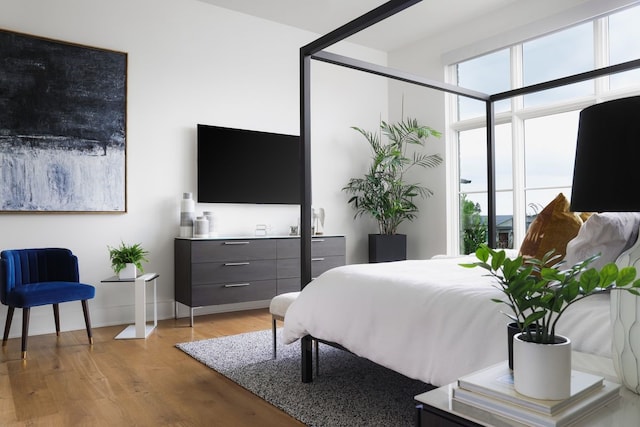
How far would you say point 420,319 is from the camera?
6.20 ft

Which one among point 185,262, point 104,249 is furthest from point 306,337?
point 104,249

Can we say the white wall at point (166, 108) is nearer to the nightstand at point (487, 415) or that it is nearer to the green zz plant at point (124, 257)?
the green zz plant at point (124, 257)

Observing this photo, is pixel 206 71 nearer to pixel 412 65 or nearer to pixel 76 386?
pixel 412 65

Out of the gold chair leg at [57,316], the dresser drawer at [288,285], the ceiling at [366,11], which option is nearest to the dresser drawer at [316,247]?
the dresser drawer at [288,285]

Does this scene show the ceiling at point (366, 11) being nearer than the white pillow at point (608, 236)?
No

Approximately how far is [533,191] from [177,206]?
11.5 ft

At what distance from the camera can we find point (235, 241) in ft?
14.2

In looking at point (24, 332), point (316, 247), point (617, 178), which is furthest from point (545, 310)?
point (316, 247)

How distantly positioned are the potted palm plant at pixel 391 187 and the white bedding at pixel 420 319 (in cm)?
297

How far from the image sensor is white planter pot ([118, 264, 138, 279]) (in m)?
3.77

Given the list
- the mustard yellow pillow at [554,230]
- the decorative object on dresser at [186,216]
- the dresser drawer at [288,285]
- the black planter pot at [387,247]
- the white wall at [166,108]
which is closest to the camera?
the mustard yellow pillow at [554,230]

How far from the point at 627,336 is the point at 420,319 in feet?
3.03

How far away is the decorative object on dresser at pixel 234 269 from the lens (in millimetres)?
4129

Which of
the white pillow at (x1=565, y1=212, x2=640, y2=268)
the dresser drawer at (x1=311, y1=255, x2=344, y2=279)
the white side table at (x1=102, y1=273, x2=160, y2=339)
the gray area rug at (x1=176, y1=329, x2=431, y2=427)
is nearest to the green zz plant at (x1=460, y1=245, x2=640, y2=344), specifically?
the white pillow at (x1=565, y1=212, x2=640, y2=268)
